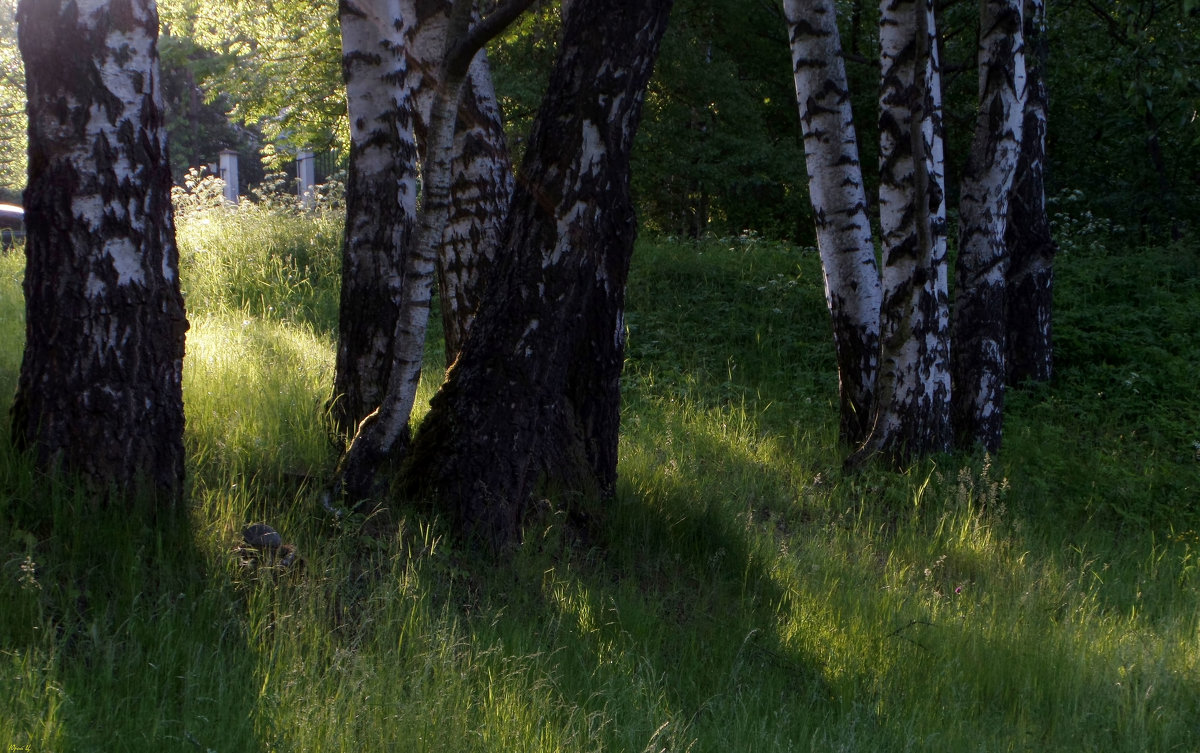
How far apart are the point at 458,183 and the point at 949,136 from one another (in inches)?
645

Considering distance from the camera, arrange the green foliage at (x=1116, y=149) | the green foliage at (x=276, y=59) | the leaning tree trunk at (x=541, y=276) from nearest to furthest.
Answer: the leaning tree trunk at (x=541, y=276) → the green foliage at (x=276, y=59) → the green foliage at (x=1116, y=149)

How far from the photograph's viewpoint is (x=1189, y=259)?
1354 centimetres

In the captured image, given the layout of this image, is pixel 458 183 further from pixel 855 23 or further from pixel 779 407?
pixel 855 23

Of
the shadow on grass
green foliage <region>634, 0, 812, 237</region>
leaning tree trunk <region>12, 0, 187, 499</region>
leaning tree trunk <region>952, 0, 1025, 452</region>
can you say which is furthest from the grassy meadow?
green foliage <region>634, 0, 812, 237</region>

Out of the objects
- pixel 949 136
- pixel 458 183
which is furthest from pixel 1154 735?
pixel 949 136

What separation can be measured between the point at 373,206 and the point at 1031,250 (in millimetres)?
6740

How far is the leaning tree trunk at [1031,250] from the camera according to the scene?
29.9ft

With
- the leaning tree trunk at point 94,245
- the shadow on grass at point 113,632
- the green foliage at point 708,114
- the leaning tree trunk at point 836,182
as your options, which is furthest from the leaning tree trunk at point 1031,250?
the shadow on grass at point 113,632

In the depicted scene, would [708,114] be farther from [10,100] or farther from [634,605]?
[10,100]

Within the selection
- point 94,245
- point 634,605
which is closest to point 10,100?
point 94,245

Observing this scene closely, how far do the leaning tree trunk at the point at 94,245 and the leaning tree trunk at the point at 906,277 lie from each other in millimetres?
4837

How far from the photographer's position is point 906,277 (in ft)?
22.4

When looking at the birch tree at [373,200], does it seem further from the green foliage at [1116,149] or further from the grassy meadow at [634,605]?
the green foliage at [1116,149]

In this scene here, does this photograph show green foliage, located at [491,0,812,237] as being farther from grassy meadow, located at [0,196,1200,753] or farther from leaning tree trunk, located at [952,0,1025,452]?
grassy meadow, located at [0,196,1200,753]
